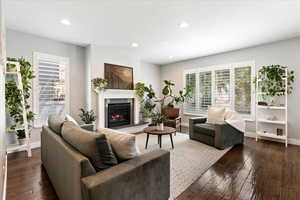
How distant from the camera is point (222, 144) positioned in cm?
346

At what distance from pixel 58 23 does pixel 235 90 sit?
200 inches

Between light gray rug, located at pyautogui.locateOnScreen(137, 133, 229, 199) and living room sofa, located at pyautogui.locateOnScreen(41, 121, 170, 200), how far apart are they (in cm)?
54

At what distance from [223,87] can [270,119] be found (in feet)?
5.24

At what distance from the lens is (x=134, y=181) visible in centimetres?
135

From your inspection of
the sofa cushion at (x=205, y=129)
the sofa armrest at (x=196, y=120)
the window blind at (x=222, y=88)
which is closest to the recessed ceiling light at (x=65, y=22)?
the sofa armrest at (x=196, y=120)

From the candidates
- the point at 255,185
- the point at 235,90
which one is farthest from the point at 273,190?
the point at 235,90

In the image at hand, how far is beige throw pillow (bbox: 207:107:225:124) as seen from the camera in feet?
13.3

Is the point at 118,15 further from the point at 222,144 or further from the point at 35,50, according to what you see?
the point at 222,144

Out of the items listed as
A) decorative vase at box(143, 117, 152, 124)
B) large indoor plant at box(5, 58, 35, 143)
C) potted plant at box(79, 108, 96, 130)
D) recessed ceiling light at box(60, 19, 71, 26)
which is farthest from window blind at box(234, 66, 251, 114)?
large indoor plant at box(5, 58, 35, 143)

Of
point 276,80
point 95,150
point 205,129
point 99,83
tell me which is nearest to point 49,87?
point 99,83

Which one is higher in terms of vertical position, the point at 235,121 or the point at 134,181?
the point at 235,121

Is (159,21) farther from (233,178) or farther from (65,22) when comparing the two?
(233,178)

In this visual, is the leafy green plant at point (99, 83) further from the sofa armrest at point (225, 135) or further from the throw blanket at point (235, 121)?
the throw blanket at point (235, 121)

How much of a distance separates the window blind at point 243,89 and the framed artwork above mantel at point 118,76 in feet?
11.3
